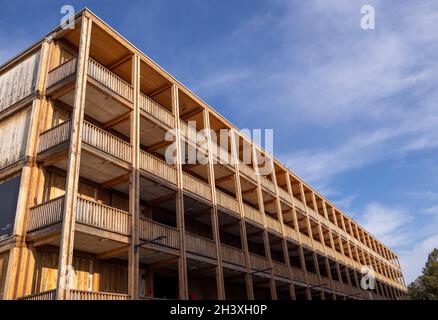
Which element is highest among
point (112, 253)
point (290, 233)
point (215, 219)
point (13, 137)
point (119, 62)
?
point (119, 62)

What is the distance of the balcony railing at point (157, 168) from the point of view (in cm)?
2042

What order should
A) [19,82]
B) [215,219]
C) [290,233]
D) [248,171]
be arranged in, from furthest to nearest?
1. [290,233]
2. [248,171]
3. [215,219]
4. [19,82]

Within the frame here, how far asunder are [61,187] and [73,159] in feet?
10.1

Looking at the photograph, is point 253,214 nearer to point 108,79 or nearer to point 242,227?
point 242,227

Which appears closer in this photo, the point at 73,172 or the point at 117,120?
the point at 73,172

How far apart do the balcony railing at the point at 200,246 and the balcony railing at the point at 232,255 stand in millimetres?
1194

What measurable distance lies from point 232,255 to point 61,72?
1404 centimetres

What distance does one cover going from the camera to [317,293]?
121ft

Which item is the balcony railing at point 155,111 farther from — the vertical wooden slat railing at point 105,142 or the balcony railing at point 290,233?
the balcony railing at point 290,233

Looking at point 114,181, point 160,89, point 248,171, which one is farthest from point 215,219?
point 160,89

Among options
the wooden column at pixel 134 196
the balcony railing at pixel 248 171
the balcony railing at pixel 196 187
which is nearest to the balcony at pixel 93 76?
the wooden column at pixel 134 196

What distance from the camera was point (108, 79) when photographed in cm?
2017
